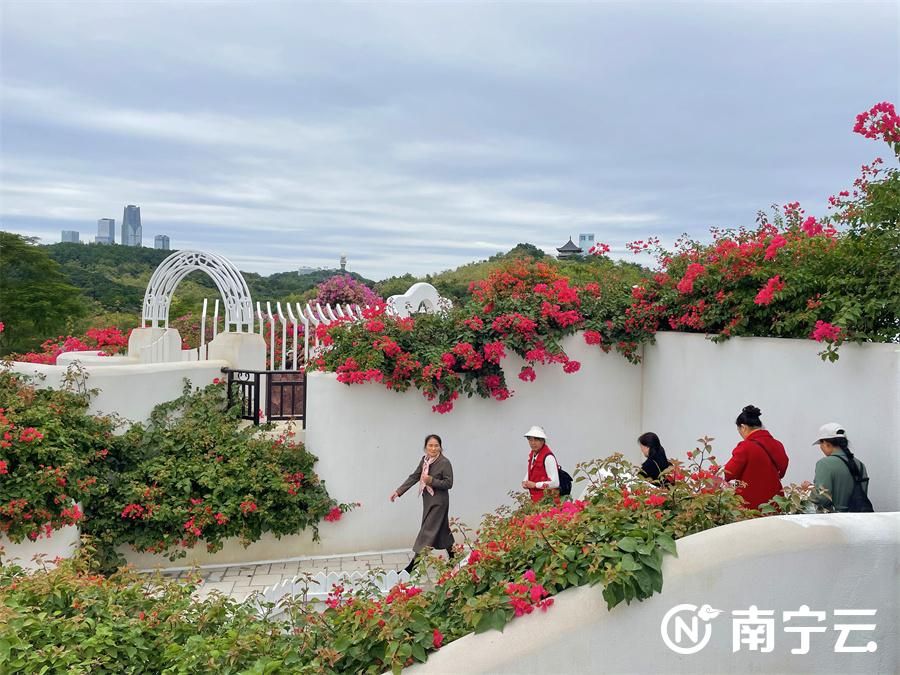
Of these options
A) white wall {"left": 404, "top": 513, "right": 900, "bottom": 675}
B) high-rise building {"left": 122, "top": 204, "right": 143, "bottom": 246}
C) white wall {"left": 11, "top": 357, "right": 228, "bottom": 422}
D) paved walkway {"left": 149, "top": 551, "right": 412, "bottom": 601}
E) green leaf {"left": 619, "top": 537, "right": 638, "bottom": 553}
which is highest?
high-rise building {"left": 122, "top": 204, "right": 143, "bottom": 246}

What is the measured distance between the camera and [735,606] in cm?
360

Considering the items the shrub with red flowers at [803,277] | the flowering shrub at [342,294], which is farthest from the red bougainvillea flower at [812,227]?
the flowering shrub at [342,294]

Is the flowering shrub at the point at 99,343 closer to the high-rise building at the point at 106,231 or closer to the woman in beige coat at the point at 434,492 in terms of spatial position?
the woman in beige coat at the point at 434,492

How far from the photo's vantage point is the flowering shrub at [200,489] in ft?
22.3

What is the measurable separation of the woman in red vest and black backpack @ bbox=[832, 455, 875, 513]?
2.14 m

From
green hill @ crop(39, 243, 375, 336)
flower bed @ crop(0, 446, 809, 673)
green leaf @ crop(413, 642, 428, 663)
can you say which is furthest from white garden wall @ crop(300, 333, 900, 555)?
green hill @ crop(39, 243, 375, 336)

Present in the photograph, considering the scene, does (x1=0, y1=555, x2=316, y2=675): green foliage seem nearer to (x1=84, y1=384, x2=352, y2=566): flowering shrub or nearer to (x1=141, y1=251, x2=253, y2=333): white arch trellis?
(x1=84, y1=384, x2=352, y2=566): flowering shrub

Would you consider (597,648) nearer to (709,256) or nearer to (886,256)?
(886,256)

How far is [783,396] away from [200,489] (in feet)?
18.5

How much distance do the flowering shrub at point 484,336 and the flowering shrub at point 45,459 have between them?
2406 millimetres

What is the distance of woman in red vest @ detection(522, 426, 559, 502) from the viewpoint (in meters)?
5.89

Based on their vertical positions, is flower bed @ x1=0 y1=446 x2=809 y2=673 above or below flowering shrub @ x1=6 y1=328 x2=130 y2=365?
below

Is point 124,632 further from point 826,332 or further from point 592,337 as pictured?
point 592,337

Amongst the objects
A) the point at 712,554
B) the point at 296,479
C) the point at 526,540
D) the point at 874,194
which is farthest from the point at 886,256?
the point at 296,479
